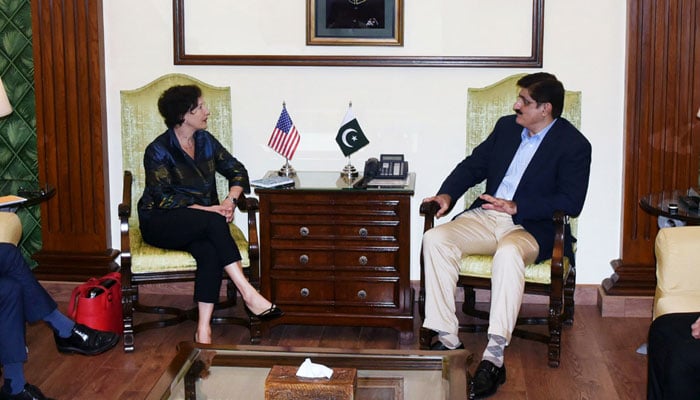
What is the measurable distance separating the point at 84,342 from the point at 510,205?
195 cm

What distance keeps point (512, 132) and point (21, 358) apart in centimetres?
235

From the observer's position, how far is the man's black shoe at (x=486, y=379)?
4004mm

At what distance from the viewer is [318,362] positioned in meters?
3.35

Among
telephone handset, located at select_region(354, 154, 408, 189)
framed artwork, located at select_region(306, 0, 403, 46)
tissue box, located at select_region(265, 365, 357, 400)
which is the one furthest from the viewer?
framed artwork, located at select_region(306, 0, 403, 46)

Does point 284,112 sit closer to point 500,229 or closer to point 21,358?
point 500,229

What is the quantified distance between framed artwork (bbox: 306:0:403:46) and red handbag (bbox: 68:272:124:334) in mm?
1569

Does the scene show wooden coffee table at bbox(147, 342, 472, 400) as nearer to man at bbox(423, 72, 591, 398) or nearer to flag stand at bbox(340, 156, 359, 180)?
man at bbox(423, 72, 591, 398)

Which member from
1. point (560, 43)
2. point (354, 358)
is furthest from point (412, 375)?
point (560, 43)

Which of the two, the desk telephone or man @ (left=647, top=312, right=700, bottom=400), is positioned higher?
the desk telephone

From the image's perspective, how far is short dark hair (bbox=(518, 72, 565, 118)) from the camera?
4.45m

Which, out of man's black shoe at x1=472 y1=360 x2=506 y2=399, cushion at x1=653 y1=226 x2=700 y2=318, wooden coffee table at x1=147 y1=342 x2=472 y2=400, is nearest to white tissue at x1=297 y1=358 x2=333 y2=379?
wooden coffee table at x1=147 y1=342 x2=472 y2=400

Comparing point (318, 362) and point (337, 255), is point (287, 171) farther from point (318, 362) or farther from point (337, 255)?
point (318, 362)

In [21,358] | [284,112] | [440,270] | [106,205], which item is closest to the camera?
[21,358]

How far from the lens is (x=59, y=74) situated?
5.09 meters
